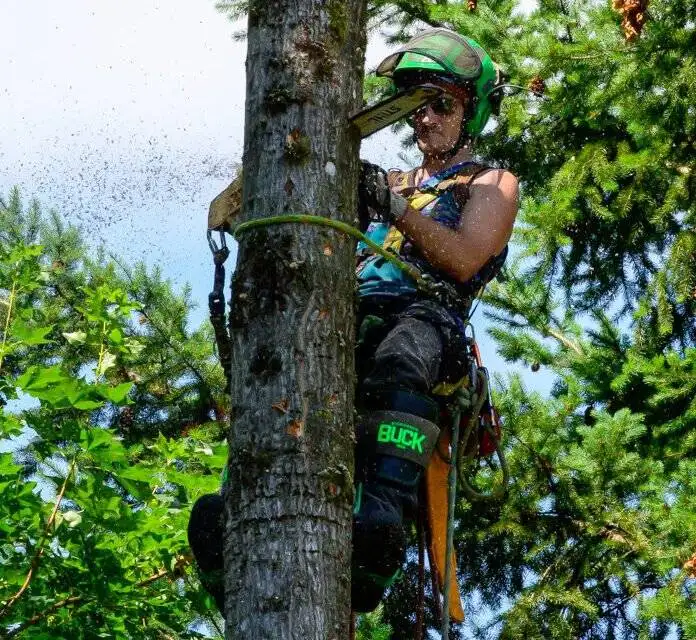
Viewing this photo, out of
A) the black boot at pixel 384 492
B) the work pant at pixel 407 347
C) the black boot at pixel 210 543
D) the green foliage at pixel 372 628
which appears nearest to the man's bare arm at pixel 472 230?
the work pant at pixel 407 347

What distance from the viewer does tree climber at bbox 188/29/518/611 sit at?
188 inches

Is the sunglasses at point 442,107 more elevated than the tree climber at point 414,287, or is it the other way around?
the sunglasses at point 442,107

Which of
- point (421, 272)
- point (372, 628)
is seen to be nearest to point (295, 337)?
point (421, 272)

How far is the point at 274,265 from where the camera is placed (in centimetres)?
398

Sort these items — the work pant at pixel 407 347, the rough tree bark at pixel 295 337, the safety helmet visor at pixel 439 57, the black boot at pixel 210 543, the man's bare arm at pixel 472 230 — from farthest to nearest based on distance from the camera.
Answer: the safety helmet visor at pixel 439 57 < the man's bare arm at pixel 472 230 < the work pant at pixel 407 347 < the black boot at pixel 210 543 < the rough tree bark at pixel 295 337

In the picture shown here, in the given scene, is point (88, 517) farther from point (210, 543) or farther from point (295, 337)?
point (295, 337)

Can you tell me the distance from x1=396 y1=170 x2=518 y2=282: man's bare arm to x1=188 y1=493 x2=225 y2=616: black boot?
3.48 feet

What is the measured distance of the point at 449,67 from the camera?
5.66 meters

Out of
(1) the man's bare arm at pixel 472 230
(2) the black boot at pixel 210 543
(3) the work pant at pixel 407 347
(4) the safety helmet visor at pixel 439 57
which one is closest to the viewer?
(2) the black boot at pixel 210 543

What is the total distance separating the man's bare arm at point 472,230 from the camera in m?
5.12

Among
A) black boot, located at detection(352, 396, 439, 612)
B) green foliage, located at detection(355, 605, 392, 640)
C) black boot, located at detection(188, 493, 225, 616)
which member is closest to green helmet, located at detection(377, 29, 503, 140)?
black boot, located at detection(352, 396, 439, 612)

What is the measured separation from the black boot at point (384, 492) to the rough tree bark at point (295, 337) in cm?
78

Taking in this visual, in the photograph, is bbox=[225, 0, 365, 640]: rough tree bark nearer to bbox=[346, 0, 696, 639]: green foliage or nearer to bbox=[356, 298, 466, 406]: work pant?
bbox=[356, 298, 466, 406]: work pant

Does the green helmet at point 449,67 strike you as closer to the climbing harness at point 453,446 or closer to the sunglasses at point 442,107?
the sunglasses at point 442,107
